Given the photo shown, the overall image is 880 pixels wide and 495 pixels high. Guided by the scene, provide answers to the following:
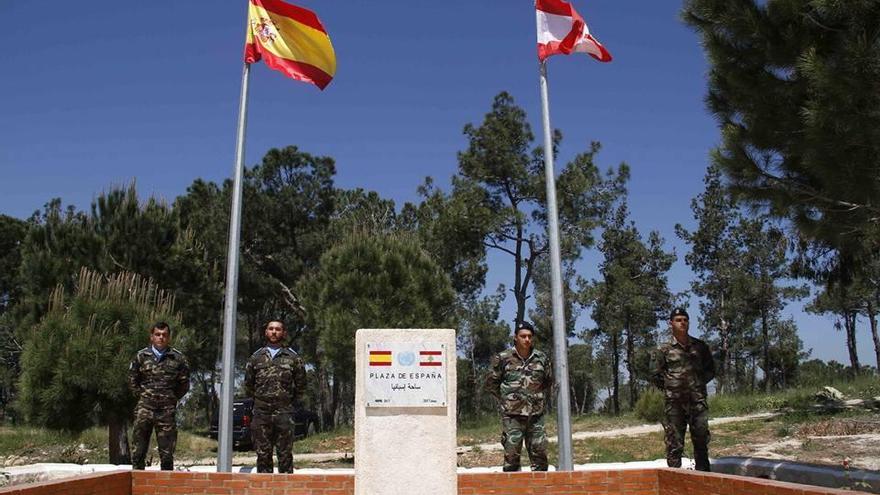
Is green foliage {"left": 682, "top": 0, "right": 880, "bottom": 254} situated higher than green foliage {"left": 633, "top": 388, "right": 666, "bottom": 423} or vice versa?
green foliage {"left": 682, "top": 0, "right": 880, "bottom": 254}

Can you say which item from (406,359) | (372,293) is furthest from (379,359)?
(372,293)

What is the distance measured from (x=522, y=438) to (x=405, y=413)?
1544mm

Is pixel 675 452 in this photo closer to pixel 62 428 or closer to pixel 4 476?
pixel 4 476

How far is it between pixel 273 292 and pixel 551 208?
77.5 ft

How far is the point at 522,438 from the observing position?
688 cm

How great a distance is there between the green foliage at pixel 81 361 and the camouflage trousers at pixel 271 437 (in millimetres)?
4712

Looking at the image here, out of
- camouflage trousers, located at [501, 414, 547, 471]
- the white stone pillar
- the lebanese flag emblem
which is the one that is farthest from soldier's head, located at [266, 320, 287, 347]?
camouflage trousers, located at [501, 414, 547, 471]

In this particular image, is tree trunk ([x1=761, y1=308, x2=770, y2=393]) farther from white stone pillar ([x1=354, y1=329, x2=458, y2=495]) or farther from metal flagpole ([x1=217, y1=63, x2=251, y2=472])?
white stone pillar ([x1=354, y1=329, x2=458, y2=495])

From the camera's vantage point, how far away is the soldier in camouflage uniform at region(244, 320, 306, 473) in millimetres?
7070

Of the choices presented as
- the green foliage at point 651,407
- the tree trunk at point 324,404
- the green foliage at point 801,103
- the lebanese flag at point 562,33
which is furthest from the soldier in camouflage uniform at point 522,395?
the tree trunk at point 324,404

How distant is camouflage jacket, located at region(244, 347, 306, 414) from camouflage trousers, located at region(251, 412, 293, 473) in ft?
0.24

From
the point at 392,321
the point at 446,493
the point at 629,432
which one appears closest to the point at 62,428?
the point at 392,321

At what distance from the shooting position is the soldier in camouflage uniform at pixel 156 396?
740cm

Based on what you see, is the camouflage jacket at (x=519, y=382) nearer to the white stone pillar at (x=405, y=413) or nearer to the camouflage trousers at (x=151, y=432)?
the white stone pillar at (x=405, y=413)
